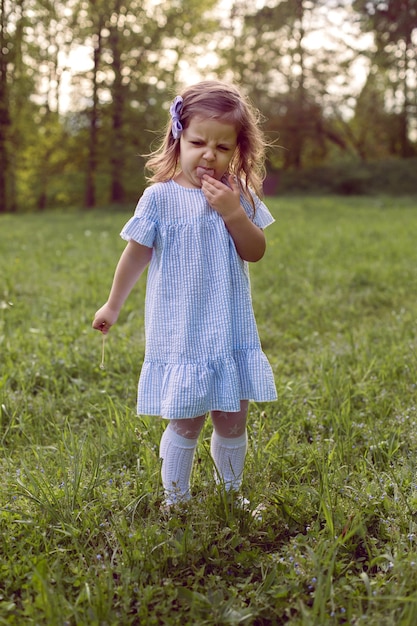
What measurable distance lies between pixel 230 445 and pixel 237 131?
1197mm

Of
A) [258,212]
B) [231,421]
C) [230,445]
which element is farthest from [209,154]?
[230,445]

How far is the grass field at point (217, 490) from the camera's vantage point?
1.95m

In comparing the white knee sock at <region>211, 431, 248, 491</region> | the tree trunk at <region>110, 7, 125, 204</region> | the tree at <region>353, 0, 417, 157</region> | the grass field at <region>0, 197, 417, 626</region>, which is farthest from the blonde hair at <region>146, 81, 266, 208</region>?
the tree trunk at <region>110, 7, 125, 204</region>

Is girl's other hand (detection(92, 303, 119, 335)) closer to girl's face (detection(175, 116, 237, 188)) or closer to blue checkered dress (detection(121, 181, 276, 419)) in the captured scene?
blue checkered dress (detection(121, 181, 276, 419))

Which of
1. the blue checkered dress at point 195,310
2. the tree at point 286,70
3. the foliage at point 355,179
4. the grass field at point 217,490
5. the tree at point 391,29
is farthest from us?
the tree at point 286,70

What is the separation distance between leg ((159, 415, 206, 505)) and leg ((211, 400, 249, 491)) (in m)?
0.09

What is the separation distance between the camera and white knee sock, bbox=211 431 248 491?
2518 millimetres

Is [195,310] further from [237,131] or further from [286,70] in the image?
[286,70]

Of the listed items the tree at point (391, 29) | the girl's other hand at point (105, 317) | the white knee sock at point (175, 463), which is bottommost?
the white knee sock at point (175, 463)

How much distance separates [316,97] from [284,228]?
1587cm

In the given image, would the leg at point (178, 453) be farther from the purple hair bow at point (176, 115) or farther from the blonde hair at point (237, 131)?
the purple hair bow at point (176, 115)

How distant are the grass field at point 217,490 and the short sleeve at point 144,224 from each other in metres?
0.89

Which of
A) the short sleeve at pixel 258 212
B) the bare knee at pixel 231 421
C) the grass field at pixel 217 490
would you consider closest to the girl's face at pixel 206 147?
the short sleeve at pixel 258 212

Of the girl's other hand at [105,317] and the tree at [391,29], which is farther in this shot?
the tree at [391,29]
